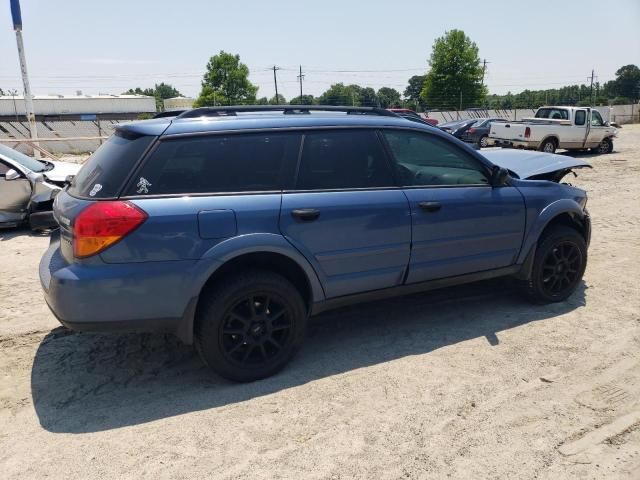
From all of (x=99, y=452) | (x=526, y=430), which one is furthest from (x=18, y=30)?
(x=526, y=430)

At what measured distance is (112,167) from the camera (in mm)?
3191

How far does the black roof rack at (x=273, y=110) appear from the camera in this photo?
139 inches

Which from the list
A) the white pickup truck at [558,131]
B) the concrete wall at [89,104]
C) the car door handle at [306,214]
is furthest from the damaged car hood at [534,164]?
the concrete wall at [89,104]

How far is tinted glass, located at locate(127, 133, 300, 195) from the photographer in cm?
312

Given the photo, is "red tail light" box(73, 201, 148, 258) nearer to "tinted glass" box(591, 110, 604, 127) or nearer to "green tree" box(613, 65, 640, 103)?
"tinted glass" box(591, 110, 604, 127)


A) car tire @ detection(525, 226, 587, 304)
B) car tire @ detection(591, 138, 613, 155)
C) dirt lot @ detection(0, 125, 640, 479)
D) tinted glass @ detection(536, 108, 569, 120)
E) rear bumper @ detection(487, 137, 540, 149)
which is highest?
tinted glass @ detection(536, 108, 569, 120)

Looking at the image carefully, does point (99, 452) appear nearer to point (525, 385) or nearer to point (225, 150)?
point (225, 150)

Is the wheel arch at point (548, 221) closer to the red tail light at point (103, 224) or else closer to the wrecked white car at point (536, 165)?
the wrecked white car at point (536, 165)

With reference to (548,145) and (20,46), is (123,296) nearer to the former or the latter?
(548,145)

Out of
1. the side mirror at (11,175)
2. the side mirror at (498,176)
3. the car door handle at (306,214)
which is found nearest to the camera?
the car door handle at (306,214)

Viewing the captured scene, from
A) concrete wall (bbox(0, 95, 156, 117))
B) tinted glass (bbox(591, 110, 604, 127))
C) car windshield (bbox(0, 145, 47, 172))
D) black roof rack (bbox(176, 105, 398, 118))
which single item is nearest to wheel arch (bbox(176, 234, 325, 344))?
black roof rack (bbox(176, 105, 398, 118))

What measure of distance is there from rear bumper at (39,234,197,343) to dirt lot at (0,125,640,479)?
544mm

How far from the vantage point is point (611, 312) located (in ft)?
14.7

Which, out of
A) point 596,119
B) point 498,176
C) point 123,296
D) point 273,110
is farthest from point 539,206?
point 596,119
